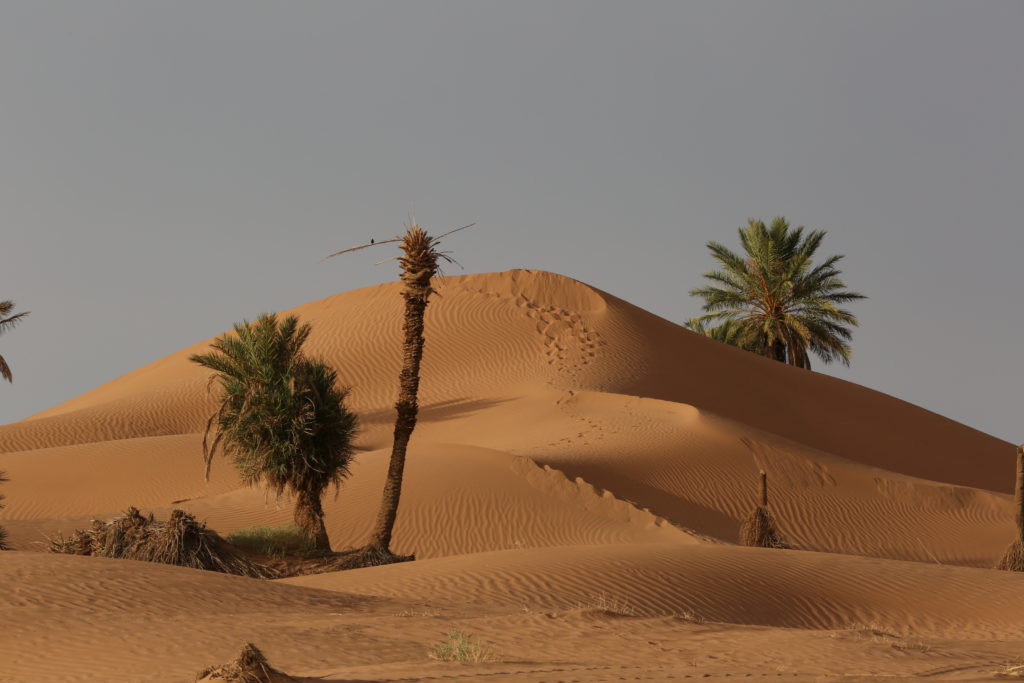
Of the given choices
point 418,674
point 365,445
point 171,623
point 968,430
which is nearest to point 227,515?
point 365,445

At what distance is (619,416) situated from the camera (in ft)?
110

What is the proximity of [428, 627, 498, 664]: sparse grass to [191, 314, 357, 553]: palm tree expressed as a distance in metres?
11.8

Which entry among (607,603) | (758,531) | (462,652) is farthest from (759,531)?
(462,652)

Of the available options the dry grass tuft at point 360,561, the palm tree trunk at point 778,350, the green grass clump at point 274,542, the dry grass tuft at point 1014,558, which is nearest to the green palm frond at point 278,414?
the green grass clump at point 274,542

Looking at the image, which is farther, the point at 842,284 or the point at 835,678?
the point at 842,284

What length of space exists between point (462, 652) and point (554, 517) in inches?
646

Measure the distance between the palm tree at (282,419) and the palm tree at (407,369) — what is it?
4.66 feet

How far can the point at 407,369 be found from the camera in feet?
68.0

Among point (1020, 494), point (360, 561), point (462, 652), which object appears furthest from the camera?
point (1020, 494)

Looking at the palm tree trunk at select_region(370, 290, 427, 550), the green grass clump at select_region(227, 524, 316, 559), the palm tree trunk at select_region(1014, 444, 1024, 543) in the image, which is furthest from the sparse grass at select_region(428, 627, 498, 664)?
the palm tree trunk at select_region(1014, 444, 1024, 543)

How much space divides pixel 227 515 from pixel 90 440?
1515 centimetres

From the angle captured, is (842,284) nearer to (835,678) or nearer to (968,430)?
(968,430)

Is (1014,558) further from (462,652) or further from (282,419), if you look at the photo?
(462,652)

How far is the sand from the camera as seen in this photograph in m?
10.1
